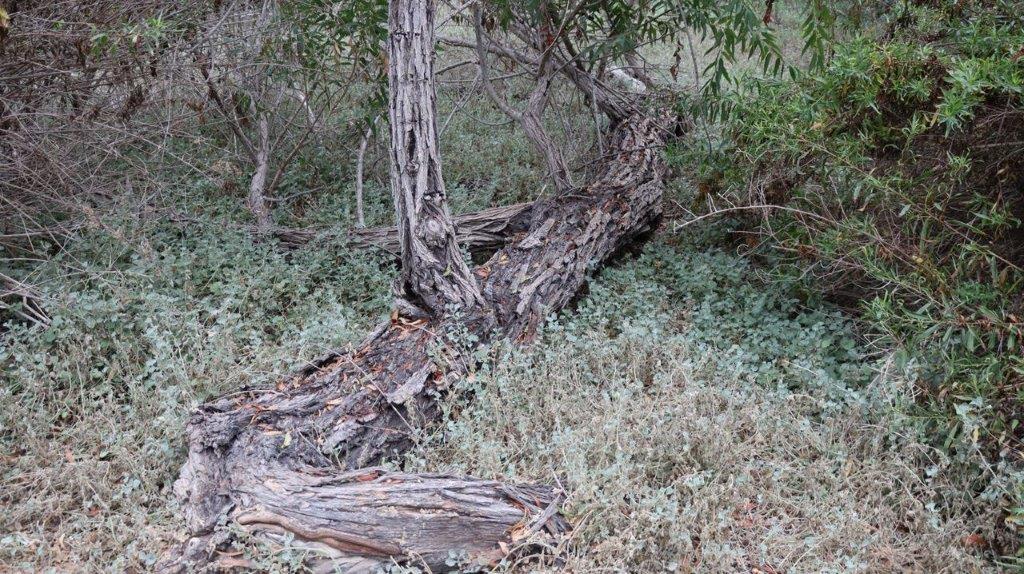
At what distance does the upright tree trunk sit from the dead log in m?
0.14

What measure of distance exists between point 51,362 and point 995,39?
4337 millimetres

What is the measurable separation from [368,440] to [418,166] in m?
1.28

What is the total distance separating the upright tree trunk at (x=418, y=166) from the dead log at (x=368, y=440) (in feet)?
0.47

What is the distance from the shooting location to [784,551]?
8.73 ft

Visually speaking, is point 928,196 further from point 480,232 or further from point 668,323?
point 480,232

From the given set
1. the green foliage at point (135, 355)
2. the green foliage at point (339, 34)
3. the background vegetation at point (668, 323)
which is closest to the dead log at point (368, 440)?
the background vegetation at point (668, 323)

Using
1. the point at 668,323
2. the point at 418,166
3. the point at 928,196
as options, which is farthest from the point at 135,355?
the point at 928,196

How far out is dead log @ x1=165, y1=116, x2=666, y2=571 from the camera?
250 centimetres

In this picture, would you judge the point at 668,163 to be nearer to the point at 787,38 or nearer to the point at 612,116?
the point at 612,116

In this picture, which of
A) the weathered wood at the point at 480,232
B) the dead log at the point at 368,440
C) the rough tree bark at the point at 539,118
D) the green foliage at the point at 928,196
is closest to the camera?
the dead log at the point at 368,440

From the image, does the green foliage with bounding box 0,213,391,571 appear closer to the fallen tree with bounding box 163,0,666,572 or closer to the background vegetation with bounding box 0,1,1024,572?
the background vegetation with bounding box 0,1,1024,572

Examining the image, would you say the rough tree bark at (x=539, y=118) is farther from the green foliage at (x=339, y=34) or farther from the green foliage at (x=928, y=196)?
the green foliage at (x=928, y=196)

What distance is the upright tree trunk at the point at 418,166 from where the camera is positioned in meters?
3.60

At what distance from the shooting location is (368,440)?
3.03m
